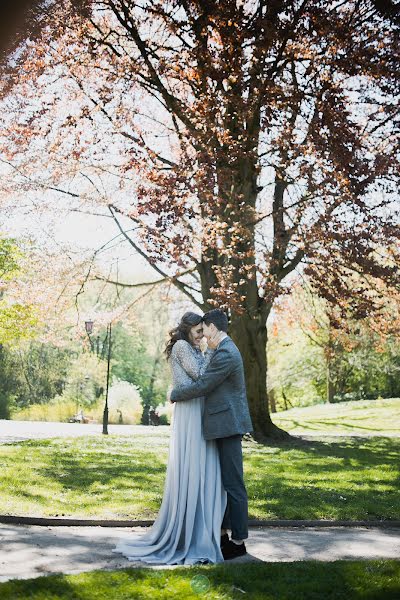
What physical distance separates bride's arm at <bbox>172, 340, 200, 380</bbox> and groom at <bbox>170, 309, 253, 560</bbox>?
15cm

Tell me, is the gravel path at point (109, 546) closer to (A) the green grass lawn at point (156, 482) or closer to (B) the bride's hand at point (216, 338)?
(A) the green grass lawn at point (156, 482)

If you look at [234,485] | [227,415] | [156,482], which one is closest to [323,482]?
[156,482]

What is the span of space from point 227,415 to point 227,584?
1.73 m

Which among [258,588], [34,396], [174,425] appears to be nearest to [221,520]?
[174,425]

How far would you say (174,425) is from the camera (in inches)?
275

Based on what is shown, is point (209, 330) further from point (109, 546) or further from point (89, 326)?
point (89, 326)

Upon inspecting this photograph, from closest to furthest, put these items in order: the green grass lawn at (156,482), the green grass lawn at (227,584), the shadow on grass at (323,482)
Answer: the green grass lawn at (227,584), the green grass lawn at (156,482), the shadow on grass at (323,482)

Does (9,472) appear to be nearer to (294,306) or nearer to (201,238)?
(201,238)

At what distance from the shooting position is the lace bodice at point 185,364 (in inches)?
271

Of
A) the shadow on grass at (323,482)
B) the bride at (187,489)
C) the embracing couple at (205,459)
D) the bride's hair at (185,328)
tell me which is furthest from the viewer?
the shadow on grass at (323,482)

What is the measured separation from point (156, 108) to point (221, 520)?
18.2m

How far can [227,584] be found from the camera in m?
5.32

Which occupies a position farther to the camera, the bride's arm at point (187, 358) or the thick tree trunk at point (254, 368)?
the thick tree trunk at point (254, 368)

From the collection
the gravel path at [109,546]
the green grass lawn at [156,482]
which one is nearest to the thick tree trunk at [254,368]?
the green grass lawn at [156,482]
